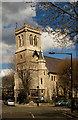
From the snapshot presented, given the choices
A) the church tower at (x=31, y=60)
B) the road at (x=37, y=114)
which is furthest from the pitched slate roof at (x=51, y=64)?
the road at (x=37, y=114)

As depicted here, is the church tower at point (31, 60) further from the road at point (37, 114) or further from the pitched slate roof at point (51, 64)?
the road at point (37, 114)

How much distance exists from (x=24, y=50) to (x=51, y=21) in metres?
64.3

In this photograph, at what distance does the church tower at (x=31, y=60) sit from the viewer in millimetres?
68062

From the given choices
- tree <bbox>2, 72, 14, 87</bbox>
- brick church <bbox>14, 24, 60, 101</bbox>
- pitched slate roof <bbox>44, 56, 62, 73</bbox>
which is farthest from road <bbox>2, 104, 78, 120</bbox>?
tree <bbox>2, 72, 14, 87</bbox>

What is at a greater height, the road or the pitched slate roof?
the pitched slate roof

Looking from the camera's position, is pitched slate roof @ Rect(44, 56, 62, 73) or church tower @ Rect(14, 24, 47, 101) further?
pitched slate roof @ Rect(44, 56, 62, 73)

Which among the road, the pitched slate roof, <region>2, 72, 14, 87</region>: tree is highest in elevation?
the pitched slate roof

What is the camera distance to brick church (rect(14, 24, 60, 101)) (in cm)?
6812

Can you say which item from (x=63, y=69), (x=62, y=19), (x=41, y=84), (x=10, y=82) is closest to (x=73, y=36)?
(x=62, y=19)

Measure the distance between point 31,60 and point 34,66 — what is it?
9.36ft

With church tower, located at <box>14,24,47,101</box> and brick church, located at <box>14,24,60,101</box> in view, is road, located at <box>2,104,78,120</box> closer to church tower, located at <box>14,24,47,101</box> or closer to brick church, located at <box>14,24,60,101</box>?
brick church, located at <box>14,24,60,101</box>

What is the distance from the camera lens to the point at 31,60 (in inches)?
2958

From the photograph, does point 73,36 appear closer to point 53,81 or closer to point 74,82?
point 74,82

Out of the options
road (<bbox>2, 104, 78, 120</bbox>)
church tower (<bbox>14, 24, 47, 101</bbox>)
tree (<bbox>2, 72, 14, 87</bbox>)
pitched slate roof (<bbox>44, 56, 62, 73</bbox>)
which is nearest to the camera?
road (<bbox>2, 104, 78, 120</bbox>)
